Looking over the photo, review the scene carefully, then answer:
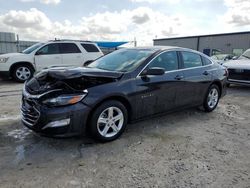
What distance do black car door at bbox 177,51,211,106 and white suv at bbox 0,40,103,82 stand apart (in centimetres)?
635

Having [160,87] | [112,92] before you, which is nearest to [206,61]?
[160,87]

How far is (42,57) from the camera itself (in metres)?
9.94

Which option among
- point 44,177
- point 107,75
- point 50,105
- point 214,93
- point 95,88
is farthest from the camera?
point 214,93

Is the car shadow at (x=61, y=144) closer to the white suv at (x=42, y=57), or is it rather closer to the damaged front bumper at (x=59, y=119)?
the damaged front bumper at (x=59, y=119)

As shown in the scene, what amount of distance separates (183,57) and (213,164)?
247cm

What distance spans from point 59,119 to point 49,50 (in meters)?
7.50

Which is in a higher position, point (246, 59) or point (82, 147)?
point (246, 59)

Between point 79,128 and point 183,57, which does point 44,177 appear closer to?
point 79,128

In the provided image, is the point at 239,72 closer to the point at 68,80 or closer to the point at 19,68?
the point at 68,80

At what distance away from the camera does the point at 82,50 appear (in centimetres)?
1088

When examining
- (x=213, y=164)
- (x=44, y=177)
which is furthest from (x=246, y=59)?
(x=44, y=177)

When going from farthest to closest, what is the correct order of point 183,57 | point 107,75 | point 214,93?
point 214,93, point 183,57, point 107,75

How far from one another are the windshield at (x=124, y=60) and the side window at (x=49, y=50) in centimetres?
580

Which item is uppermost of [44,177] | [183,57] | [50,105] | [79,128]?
[183,57]
